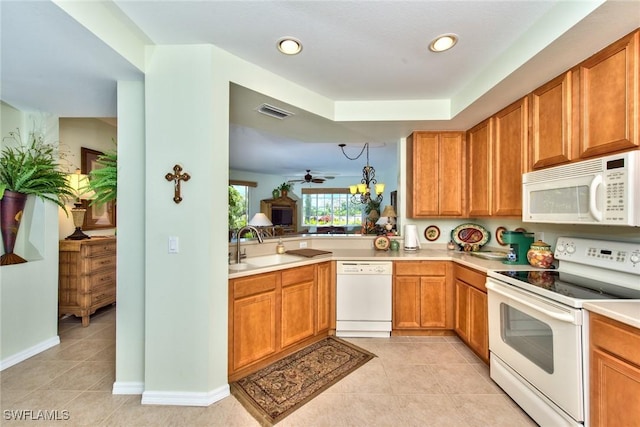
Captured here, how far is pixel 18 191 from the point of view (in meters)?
2.36

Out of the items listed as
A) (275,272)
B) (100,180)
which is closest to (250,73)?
(100,180)

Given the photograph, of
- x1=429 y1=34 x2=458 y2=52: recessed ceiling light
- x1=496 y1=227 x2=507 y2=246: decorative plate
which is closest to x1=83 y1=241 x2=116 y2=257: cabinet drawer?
x1=429 y1=34 x2=458 y2=52: recessed ceiling light

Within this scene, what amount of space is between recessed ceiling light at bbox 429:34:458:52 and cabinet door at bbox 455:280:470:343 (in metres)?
2.09

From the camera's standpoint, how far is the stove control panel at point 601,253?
1.54 metres

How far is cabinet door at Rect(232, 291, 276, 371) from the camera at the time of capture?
2.05 m

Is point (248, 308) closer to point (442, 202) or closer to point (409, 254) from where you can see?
point (409, 254)

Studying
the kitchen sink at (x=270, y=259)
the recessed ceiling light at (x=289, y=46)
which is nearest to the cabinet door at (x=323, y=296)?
the kitchen sink at (x=270, y=259)

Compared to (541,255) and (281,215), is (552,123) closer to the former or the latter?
(541,255)

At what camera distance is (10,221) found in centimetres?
234

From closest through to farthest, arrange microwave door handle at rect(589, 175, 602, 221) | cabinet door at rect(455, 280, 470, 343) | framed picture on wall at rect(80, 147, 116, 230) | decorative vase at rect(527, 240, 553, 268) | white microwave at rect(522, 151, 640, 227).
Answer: white microwave at rect(522, 151, 640, 227)
microwave door handle at rect(589, 175, 602, 221)
decorative vase at rect(527, 240, 553, 268)
cabinet door at rect(455, 280, 470, 343)
framed picture on wall at rect(80, 147, 116, 230)

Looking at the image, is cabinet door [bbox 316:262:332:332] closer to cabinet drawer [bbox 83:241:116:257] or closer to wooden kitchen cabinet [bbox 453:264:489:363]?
wooden kitchen cabinet [bbox 453:264:489:363]

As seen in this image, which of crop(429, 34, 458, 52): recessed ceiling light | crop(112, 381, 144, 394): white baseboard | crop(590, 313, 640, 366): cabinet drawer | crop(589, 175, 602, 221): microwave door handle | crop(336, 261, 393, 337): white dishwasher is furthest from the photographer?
crop(336, 261, 393, 337): white dishwasher

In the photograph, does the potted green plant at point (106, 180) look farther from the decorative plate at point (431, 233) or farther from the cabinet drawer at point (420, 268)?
the decorative plate at point (431, 233)

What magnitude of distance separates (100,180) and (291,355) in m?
2.18
